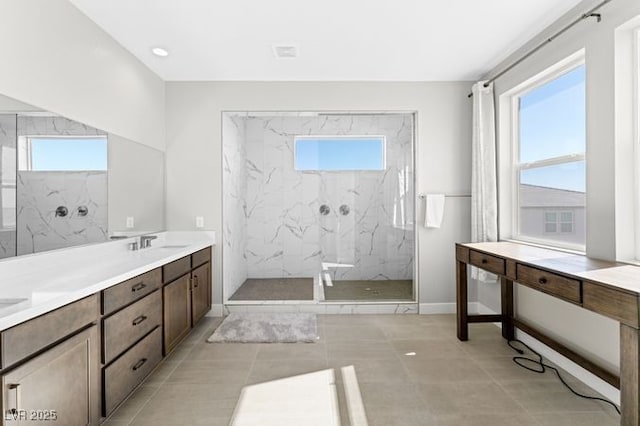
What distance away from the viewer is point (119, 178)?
2791 millimetres

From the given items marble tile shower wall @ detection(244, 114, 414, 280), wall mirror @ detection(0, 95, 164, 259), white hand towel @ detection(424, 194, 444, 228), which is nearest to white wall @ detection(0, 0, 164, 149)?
wall mirror @ detection(0, 95, 164, 259)

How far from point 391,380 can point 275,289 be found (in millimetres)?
2048

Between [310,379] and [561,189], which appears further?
[561,189]

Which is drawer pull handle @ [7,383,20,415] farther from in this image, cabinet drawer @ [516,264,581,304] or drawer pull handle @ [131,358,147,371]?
cabinet drawer @ [516,264,581,304]

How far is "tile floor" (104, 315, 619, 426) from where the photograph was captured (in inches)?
75.4

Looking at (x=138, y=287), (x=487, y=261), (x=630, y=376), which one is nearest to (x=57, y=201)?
(x=138, y=287)

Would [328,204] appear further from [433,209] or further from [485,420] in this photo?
[485,420]

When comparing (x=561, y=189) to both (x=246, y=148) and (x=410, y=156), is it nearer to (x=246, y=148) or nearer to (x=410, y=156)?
(x=410, y=156)

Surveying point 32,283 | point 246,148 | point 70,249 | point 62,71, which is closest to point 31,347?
point 32,283

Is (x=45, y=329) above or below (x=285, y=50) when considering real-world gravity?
below

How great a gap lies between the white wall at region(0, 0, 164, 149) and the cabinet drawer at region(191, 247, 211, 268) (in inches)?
44.9

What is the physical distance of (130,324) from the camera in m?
1.96

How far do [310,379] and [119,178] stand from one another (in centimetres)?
211

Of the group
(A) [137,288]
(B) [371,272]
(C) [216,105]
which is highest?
(C) [216,105]
